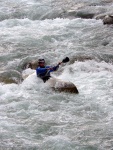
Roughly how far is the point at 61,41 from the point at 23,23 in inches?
144

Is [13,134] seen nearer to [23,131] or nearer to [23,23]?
[23,131]

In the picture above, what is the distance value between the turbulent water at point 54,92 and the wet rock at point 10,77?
34 millimetres

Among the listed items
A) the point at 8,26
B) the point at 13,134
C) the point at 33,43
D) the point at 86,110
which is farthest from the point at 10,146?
the point at 8,26

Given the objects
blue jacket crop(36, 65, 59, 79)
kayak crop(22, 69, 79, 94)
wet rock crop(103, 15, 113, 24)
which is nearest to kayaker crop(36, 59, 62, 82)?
blue jacket crop(36, 65, 59, 79)

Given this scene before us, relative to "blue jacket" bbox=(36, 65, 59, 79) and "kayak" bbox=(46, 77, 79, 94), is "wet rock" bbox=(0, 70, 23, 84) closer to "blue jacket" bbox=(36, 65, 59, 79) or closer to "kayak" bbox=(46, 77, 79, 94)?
"blue jacket" bbox=(36, 65, 59, 79)

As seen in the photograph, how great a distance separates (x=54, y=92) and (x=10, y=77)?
1883mm

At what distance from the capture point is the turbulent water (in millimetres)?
8594

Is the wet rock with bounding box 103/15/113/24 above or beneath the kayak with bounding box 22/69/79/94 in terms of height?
above

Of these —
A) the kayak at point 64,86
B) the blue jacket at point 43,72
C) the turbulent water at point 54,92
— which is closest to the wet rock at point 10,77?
the turbulent water at point 54,92

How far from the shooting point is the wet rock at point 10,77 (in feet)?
38.4

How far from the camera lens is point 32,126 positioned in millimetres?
9094

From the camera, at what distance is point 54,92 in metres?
10.9

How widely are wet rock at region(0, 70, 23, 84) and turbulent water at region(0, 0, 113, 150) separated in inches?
1.3

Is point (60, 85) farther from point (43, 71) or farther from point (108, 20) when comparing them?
point (108, 20)
